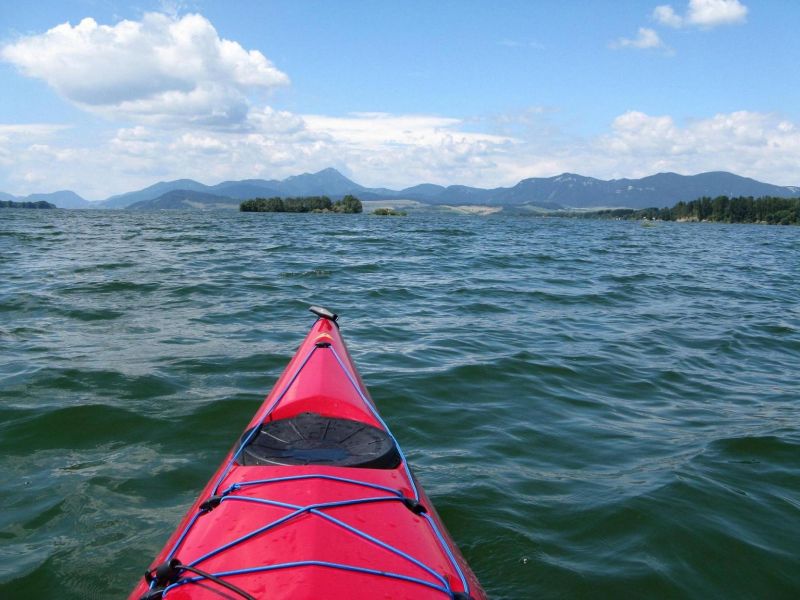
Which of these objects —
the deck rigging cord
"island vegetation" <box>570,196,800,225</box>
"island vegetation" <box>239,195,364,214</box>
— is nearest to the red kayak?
the deck rigging cord

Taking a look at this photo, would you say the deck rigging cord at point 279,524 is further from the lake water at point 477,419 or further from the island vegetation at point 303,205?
the island vegetation at point 303,205

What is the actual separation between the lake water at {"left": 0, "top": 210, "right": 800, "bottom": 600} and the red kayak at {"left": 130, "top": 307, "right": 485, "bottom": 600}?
1.18 metres

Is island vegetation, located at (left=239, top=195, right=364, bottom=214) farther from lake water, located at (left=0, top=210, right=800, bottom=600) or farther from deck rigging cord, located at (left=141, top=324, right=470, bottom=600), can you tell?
deck rigging cord, located at (left=141, top=324, right=470, bottom=600)

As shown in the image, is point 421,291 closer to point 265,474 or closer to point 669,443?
point 669,443

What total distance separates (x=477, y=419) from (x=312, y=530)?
4.45 metres

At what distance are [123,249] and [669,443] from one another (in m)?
24.0

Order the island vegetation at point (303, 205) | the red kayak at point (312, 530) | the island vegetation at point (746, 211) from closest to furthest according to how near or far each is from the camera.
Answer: the red kayak at point (312, 530), the island vegetation at point (746, 211), the island vegetation at point (303, 205)

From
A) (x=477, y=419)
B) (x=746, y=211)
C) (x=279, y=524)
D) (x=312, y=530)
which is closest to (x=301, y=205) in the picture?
(x=746, y=211)

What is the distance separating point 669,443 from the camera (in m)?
6.43

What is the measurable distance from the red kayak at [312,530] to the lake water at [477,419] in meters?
1.18

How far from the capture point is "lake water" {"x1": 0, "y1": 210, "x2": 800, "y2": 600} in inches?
173

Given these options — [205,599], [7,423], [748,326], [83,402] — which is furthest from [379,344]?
[748,326]

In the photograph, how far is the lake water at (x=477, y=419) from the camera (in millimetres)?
4383

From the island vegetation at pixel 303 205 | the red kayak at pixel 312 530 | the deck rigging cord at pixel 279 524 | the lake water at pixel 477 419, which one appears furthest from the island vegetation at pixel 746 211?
the deck rigging cord at pixel 279 524
